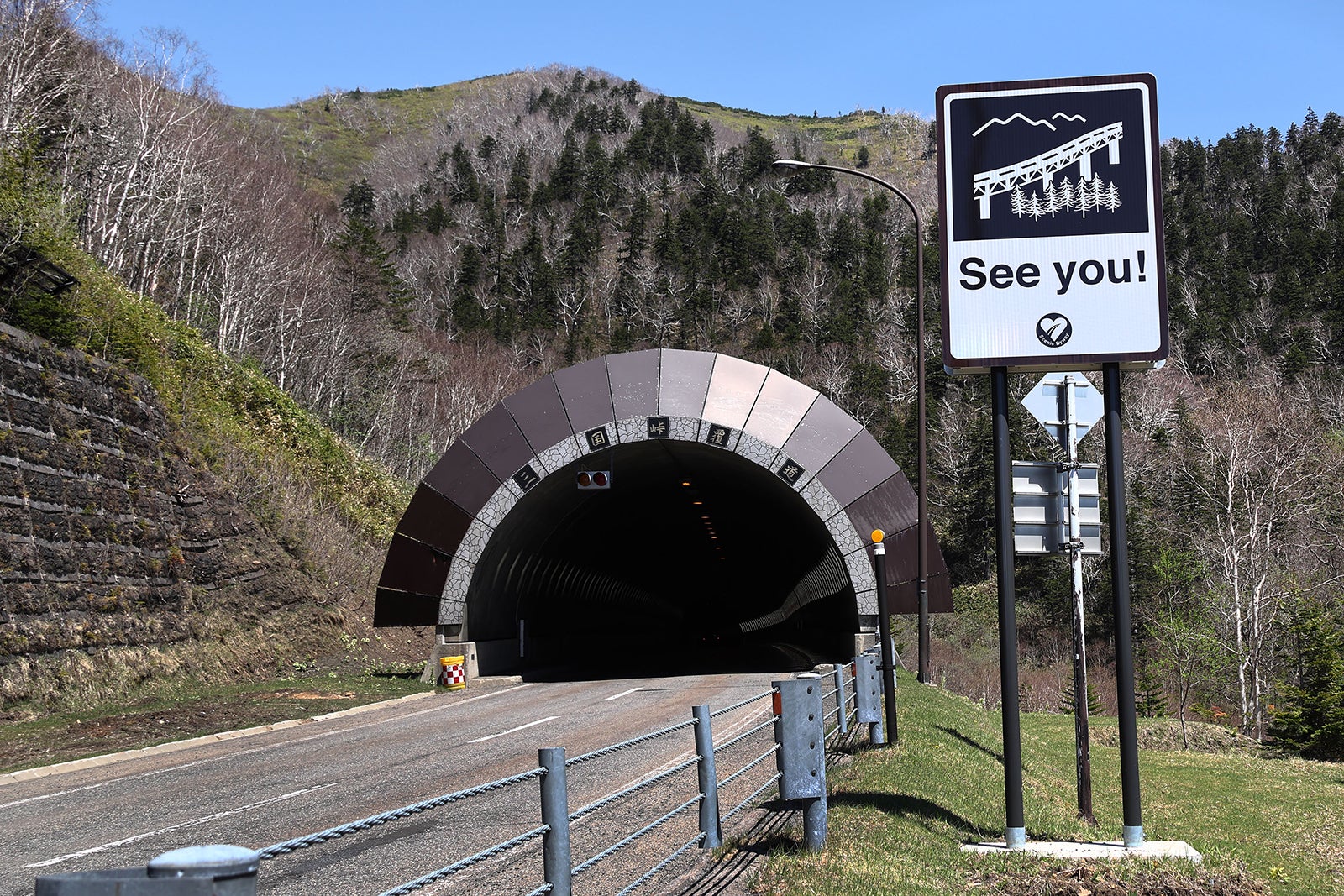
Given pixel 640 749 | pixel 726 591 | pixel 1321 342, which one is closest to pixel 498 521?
pixel 640 749

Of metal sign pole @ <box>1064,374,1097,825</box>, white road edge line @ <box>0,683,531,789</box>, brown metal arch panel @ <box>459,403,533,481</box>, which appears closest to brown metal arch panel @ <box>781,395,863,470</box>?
brown metal arch panel @ <box>459,403,533,481</box>

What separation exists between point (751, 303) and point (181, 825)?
11205 cm

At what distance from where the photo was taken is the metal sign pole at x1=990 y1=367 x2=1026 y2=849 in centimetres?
929

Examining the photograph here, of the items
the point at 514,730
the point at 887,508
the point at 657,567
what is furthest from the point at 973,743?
the point at 657,567

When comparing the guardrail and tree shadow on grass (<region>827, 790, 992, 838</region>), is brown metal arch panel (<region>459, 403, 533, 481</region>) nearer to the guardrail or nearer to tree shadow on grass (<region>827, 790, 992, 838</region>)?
the guardrail

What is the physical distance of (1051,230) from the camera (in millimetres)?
10250

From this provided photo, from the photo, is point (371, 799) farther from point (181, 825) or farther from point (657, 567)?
point (657, 567)

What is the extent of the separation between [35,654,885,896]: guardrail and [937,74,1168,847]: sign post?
234cm

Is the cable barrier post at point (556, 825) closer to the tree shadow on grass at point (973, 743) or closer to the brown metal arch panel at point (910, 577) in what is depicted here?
the tree shadow on grass at point (973, 743)

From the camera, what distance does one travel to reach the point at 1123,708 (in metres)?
9.53

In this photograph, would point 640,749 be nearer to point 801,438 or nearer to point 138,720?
point 138,720

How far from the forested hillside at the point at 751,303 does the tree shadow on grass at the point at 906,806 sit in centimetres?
1666

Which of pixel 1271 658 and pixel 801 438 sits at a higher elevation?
pixel 801 438

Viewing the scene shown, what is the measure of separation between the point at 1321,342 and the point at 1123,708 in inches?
3675
